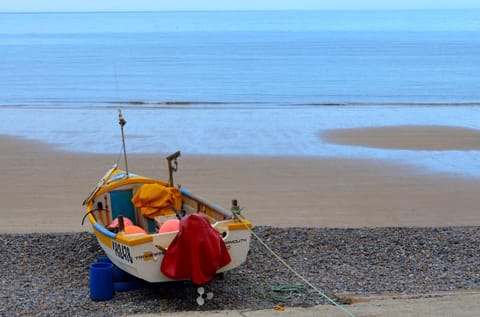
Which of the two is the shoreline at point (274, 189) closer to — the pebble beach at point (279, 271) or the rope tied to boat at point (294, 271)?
the pebble beach at point (279, 271)

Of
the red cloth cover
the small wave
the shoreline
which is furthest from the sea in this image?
the red cloth cover

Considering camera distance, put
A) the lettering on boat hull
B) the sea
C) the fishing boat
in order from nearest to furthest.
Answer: the fishing boat → the lettering on boat hull → the sea

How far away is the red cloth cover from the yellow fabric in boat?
206 cm

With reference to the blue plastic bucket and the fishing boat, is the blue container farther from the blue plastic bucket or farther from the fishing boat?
the blue plastic bucket

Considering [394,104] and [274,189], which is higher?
[394,104]

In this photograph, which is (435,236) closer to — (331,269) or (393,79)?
(331,269)

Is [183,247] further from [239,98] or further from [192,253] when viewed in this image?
[239,98]

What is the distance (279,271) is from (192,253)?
1.94 m

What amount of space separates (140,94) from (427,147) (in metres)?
16.9

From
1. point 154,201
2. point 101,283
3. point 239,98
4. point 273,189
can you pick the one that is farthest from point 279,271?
point 239,98

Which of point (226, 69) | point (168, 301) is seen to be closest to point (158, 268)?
point (168, 301)

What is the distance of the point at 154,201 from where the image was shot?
10102mm

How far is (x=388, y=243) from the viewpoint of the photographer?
35.0ft

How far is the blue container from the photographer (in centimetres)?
838
